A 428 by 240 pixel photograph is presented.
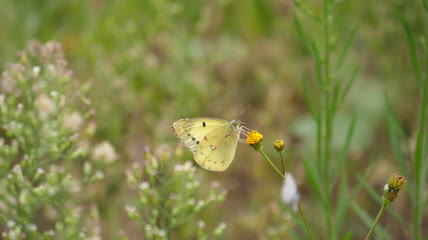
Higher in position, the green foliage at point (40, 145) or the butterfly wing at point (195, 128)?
the green foliage at point (40, 145)

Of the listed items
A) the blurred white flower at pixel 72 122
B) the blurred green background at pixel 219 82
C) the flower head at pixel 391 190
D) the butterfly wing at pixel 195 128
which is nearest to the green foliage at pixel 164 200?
the butterfly wing at pixel 195 128

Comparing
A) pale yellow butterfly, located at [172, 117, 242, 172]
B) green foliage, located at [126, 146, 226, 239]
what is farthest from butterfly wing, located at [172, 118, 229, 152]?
green foliage, located at [126, 146, 226, 239]

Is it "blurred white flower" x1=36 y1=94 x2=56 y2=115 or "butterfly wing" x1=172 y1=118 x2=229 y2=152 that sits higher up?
"blurred white flower" x1=36 y1=94 x2=56 y2=115

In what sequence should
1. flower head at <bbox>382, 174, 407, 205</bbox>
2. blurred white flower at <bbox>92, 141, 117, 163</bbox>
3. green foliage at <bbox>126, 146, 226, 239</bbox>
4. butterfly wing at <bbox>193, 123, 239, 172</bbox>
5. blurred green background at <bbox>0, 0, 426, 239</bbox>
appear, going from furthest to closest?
blurred green background at <bbox>0, 0, 426, 239</bbox> < blurred white flower at <bbox>92, 141, 117, 163</bbox> < green foliage at <bbox>126, 146, 226, 239</bbox> < butterfly wing at <bbox>193, 123, 239, 172</bbox> < flower head at <bbox>382, 174, 407, 205</bbox>

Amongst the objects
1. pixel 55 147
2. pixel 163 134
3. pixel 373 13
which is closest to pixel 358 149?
pixel 373 13

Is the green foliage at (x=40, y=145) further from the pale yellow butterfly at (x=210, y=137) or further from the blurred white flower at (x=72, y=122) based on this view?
the pale yellow butterfly at (x=210, y=137)

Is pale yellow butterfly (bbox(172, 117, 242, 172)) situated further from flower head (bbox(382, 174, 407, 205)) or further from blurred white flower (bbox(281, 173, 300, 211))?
flower head (bbox(382, 174, 407, 205))

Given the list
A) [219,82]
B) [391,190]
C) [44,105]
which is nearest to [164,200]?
[44,105]

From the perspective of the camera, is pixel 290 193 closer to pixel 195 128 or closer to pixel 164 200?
pixel 195 128
